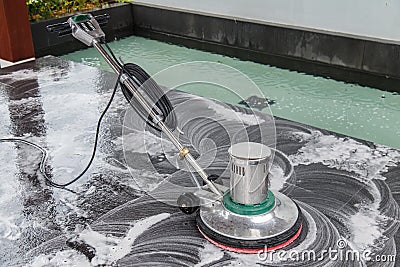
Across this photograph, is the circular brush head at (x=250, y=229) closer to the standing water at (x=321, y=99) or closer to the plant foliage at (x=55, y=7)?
the standing water at (x=321, y=99)

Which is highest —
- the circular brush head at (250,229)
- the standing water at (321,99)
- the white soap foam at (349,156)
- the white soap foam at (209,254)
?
the circular brush head at (250,229)

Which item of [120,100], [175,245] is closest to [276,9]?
[120,100]

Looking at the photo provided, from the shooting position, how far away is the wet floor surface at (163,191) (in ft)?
4.84

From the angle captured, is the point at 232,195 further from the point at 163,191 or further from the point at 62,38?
the point at 62,38

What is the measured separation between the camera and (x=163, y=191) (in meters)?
1.71

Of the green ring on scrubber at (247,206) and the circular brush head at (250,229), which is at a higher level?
the green ring on scrubber at (247,206)

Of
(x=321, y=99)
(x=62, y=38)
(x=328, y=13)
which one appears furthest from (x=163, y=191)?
(x=62, y=38)

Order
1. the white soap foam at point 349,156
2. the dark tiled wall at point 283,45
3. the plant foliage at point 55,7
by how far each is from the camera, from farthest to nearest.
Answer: the plant foliage at point 55,7, the dark tiled wall at point 283,45, the white soap foam at point 349,156

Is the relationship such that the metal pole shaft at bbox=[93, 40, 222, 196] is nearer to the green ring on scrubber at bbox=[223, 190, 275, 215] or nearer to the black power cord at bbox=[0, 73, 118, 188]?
the green ring on scrubber at bbox=[223, 190, 275, 215]

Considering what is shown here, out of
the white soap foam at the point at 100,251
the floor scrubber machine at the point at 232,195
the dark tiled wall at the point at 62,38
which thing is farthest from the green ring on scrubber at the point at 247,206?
the dark tiled wall at the point at 62,38

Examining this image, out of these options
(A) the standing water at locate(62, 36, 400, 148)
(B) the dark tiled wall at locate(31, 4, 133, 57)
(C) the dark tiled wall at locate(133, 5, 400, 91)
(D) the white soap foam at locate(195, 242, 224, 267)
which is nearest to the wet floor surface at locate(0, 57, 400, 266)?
(D) the white soap foam at locate(195, 242, 224, 267)

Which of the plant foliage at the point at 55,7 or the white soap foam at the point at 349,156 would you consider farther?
the plant foliage at the point at 55,7

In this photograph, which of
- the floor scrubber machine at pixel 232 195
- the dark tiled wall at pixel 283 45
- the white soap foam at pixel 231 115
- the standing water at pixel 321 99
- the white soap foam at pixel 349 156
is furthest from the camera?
the dark tiled wall at pixel 283 45

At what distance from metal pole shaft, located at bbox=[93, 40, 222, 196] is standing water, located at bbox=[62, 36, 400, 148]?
6.48 ft
